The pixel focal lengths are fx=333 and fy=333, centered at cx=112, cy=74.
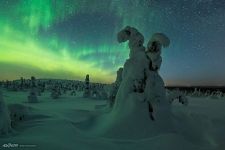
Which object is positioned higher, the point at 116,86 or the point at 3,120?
the point at 116,86

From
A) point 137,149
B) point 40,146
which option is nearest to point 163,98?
point 137,149

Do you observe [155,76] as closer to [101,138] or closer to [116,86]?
[101,138]

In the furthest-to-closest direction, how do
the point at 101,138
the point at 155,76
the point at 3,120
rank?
the point at 155,76
the point at 101,138
the point at 3,120

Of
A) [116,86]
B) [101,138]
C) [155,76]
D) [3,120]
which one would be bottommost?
[101,138]

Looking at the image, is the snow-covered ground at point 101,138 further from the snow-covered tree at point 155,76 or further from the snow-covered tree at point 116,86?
the snow-covered tree at point 116,86

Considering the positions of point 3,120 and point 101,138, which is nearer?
point 3,120

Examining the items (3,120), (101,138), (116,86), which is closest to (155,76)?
(101,138)

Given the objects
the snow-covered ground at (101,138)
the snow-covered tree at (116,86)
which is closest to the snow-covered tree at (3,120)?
the snow-covered ground at (101,138)

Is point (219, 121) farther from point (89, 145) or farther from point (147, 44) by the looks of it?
point (89, 145)

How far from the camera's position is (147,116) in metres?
14.7

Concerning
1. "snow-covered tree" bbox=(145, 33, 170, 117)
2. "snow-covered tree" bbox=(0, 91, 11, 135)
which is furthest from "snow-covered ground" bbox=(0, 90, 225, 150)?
"snow-covered tree" bbox=(145, 33, 170, 117)

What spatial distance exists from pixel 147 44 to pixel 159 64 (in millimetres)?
1154

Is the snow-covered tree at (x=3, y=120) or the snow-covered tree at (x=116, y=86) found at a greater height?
the snow-covered tree at (x=116, y=86)

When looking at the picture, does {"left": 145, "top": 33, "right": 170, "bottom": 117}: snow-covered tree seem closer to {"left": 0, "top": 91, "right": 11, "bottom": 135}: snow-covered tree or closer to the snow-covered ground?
the snow-covered ground
